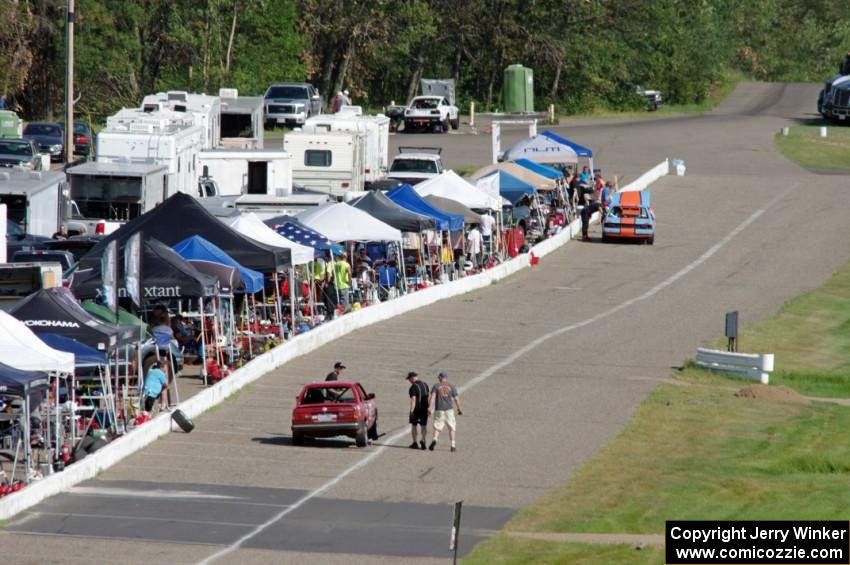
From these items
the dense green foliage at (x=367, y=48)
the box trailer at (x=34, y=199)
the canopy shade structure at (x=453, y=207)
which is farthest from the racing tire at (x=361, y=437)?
the dense green foliage at (x=367, y=48)

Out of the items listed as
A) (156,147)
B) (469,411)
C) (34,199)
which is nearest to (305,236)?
(34,199)

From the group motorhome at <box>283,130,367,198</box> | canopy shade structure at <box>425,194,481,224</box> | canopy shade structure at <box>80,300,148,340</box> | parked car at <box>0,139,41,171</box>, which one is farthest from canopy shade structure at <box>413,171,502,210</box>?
canopy shade structure at <box>80,300,148,340</box>

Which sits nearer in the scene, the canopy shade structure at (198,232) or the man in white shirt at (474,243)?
the canopy shade structure at (198,232)

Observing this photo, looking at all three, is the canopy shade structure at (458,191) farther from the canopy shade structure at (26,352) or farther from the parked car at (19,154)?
the canopy shade structure at (26,352)

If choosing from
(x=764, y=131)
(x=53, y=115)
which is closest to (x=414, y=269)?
(x=53, y=115)

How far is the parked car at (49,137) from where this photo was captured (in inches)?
2501

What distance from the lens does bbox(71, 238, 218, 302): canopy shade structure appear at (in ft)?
101

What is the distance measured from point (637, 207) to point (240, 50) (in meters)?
37.2

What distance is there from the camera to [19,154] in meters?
54.2

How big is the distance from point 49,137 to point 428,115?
69.5ft

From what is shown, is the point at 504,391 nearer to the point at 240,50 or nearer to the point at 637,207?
the point at 637,207

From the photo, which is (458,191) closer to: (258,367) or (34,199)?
(34,199)

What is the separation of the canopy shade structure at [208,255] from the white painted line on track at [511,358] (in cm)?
464

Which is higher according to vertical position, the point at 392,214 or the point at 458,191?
the point at 458,191
